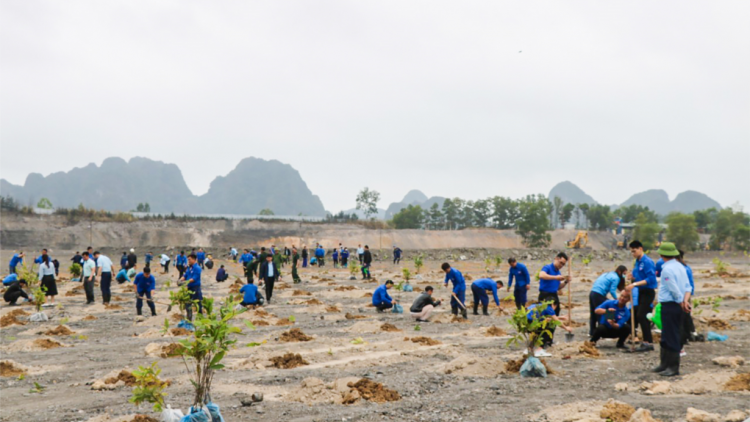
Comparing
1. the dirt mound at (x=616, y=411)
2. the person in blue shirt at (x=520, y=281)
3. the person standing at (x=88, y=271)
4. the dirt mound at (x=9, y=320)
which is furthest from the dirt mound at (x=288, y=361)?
the person standing at (x=88, y=271)

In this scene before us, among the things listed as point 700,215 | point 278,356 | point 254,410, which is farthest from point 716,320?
point 700,215

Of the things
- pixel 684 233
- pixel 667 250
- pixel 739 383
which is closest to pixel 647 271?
pixel 667 250

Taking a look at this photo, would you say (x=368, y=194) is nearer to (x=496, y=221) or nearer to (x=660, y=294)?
(x=496, y=221)

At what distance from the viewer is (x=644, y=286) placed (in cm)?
941

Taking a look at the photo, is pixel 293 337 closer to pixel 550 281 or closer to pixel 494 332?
pixel 494 332

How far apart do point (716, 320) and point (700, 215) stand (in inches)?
5957

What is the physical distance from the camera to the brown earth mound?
11.0 m

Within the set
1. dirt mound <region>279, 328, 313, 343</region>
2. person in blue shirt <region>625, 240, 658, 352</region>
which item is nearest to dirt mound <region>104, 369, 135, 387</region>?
dirt mound <region>279, 328, 313, 343</region>

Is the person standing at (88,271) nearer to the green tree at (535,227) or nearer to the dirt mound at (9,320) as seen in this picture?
the dirt mound at (9,320)

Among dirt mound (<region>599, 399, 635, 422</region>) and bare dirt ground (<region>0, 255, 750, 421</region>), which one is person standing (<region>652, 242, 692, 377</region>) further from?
dirt mound (<region>599, 399, 635, 422</region>)

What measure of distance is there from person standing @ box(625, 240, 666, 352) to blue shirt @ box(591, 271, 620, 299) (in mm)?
551

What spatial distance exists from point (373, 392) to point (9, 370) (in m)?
5.89

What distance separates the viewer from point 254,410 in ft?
21.0

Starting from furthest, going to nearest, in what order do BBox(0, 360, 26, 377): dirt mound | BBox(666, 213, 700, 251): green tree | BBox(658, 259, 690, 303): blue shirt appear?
BBox(666, 213, 700, 251): green tree, BBox(0, 360, 26, 377): dirt mound, BBox(658, 259, 690, 303): blue shirt
